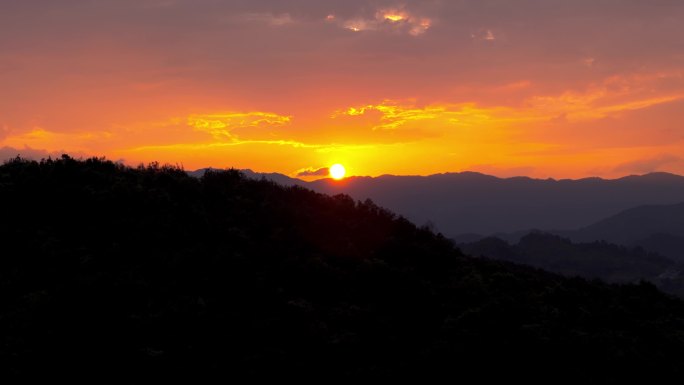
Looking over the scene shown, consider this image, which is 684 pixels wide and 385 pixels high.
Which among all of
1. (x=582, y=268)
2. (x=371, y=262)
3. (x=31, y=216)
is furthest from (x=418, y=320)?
(x=582, y=268)

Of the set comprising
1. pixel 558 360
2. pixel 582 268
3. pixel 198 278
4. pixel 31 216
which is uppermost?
pixel 31 216

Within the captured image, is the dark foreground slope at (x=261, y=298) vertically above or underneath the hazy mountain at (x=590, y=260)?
above

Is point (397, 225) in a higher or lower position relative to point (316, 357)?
higher

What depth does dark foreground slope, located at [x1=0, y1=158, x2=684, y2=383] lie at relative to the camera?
46.8ft

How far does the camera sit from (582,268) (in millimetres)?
159500

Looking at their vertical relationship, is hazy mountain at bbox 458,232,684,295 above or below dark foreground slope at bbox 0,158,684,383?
below

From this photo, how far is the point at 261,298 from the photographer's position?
16891 mm

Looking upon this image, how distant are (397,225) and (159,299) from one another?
10832 millimetres

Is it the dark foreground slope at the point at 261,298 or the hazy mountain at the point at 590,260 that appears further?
the hazy mountain at the point at 590,260

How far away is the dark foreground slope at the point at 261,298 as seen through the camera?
1425cm

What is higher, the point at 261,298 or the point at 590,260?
the point at 261,298

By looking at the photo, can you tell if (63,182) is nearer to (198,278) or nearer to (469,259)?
(198,278)

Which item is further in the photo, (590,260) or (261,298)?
(590,260)

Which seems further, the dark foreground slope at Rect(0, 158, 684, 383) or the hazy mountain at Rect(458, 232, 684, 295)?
the hazy mountain at Rect(458, 232, 684, 295)
